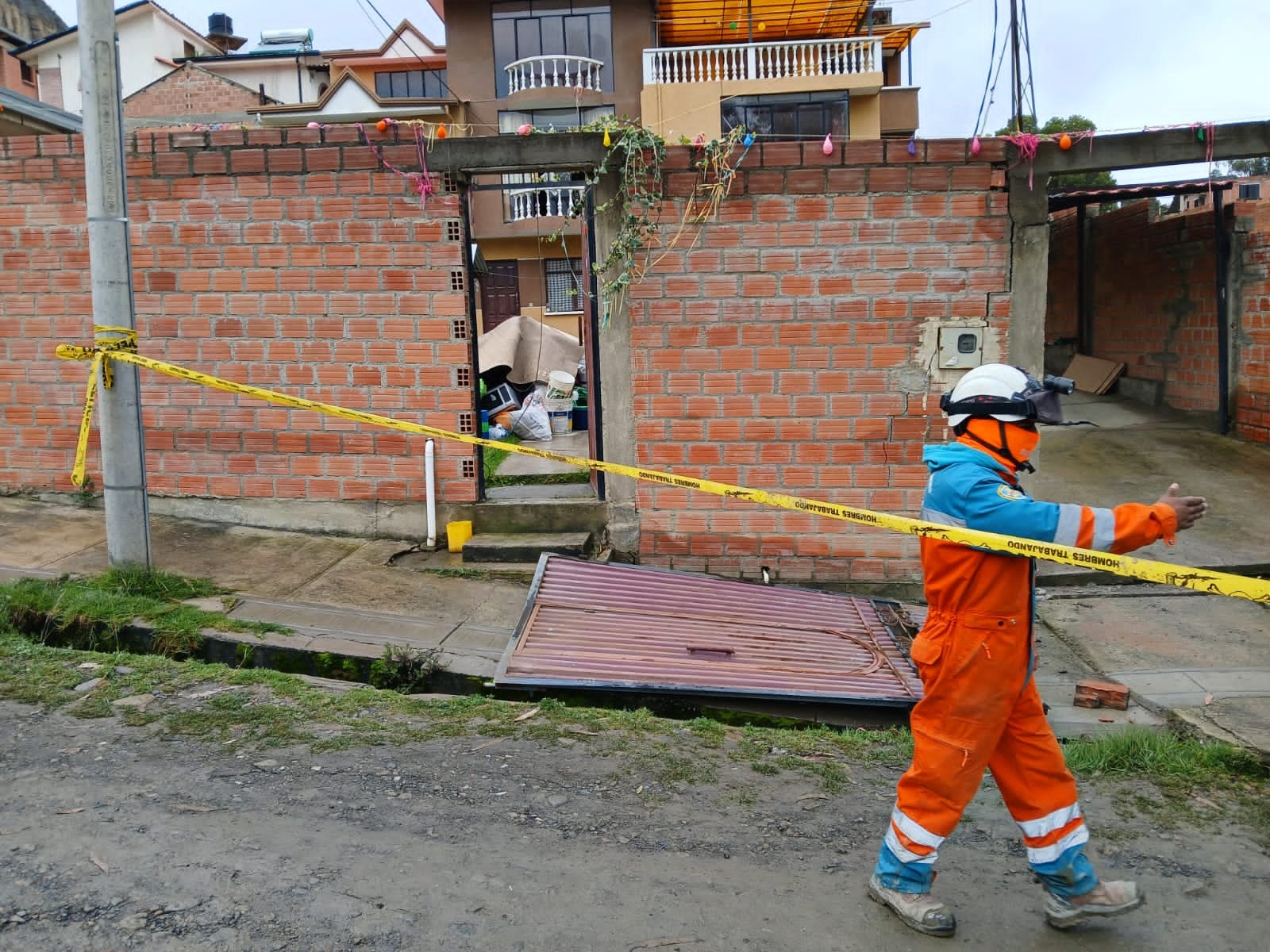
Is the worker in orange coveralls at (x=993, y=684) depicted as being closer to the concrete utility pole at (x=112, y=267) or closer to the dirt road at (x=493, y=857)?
the dirt road at (x=493, y=857)

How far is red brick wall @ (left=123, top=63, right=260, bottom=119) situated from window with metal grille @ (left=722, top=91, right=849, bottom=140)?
600 inches

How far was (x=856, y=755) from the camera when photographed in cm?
443

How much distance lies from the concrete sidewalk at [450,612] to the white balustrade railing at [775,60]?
20.7 m

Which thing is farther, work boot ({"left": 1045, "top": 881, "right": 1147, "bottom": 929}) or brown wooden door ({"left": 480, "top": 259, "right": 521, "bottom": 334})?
brown wooden door ({"left": 480, "top": 259, "right": 521, "bottom": 334})

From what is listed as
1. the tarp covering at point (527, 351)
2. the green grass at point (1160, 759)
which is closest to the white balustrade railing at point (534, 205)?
the tarp covering at point (527, 351)

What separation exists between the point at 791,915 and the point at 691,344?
4.40 m

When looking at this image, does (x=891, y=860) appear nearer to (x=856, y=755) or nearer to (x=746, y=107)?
(x=856, y=755)

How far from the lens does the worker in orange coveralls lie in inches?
117

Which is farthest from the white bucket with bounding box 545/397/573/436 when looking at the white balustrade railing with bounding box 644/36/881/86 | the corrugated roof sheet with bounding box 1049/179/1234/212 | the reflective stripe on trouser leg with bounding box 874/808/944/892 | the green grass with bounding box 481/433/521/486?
the white balustrade railing with bounding box 644/36/881/86

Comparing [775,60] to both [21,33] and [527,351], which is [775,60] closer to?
[527,351]

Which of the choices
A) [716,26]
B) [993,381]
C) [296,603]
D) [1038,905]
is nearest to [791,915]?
[1038,905]

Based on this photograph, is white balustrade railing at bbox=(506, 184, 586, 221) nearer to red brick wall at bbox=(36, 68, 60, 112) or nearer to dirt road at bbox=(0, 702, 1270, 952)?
red brick wall at bbox=(36, 68, 60, 112)

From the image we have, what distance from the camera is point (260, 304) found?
6977mm

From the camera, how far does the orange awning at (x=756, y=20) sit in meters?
25.5
